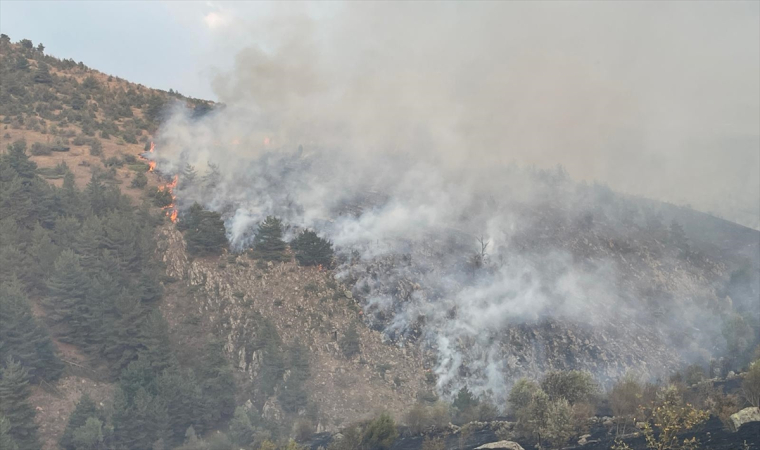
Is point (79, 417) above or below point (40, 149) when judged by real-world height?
below

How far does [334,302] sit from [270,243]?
32.8 feet

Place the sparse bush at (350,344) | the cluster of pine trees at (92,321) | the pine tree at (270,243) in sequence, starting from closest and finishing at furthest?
the cluster of pine trees at (92,321)
the sparse bush at (350,344)
the pine tree at (270,243)

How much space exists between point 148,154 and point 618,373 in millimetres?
65801

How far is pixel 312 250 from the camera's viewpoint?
70.9 meters

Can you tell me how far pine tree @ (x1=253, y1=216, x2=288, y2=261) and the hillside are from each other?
241 mm

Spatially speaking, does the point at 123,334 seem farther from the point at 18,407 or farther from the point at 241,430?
the point at 241,430

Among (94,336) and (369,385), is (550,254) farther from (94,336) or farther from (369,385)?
(94,336)

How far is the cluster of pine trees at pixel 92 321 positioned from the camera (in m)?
47.7

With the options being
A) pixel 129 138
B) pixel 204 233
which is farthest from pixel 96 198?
pixel 129 138

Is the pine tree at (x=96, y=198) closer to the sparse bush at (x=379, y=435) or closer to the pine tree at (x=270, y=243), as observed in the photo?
the pine tree at (x=270, y=243)

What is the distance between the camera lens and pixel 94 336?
56.4 metres

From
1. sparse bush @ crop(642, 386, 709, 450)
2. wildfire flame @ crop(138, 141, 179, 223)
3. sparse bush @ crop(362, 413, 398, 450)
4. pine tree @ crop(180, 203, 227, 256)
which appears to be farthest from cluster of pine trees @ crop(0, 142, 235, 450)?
sparse bush @ crop(642, 386, 709, 450)

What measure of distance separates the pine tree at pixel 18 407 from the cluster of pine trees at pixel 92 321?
0.07 m

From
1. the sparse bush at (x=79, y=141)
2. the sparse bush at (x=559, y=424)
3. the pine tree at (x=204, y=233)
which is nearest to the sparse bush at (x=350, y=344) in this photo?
the pine tree at (x=204, y=233)
